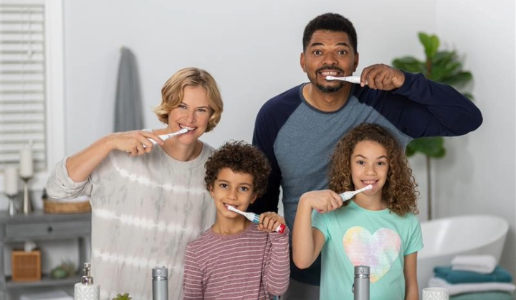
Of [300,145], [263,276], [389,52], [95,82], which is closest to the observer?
[263,276]

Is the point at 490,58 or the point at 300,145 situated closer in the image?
the point at 300,145

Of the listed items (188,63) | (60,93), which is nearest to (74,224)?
(60,93)

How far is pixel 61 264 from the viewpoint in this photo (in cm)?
417

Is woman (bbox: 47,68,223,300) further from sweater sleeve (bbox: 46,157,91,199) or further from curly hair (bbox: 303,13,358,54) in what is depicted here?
curly hair (bbox: 303,13,358,54)

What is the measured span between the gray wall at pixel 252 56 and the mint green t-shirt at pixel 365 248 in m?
2.38

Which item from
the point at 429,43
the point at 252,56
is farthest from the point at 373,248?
the point at 429,43

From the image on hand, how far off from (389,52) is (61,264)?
2132 millimetres

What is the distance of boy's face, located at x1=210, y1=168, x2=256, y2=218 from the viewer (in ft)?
6.62

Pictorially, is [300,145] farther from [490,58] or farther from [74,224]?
[490,58]

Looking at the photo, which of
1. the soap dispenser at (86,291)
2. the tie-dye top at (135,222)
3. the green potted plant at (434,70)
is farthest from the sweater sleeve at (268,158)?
the green potted plant at (434,70)

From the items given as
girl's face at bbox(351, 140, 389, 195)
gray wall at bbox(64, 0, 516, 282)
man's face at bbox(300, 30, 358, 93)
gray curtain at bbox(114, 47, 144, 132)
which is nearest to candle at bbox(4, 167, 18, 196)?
gray wall at bbox(64, 0, 516, 282)

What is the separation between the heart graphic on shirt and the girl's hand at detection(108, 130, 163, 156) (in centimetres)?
51

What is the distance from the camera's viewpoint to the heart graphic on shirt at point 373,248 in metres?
2.02

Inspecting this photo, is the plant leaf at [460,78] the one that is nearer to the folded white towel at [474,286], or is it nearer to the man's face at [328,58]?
the folded white towel at [474,286]
